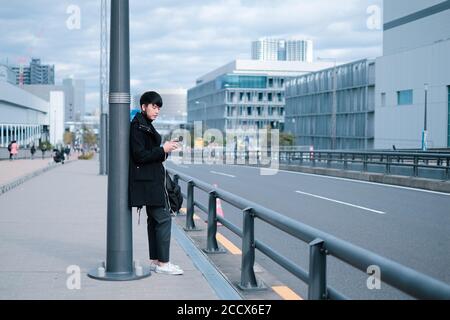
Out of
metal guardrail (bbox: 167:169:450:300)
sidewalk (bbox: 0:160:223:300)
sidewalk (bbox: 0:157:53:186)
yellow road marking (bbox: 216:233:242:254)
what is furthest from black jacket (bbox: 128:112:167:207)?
sidewalk (bbox: 0:157:53:186)

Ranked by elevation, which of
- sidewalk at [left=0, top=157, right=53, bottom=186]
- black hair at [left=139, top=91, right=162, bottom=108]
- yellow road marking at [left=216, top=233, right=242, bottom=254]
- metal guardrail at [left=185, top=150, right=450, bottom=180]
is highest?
black hair at [left=139, top=91, right=162, bottom=108]

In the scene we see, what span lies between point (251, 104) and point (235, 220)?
347 feet

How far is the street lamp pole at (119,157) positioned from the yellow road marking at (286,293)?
146 centimetres

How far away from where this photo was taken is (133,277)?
277 inches

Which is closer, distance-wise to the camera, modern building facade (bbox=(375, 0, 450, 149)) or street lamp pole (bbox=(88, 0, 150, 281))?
street lamp pole (bbox=(88, 0, 150, 281))

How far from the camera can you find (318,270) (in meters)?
5.01

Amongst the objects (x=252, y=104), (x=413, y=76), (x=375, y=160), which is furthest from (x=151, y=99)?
(x=252, y=104)

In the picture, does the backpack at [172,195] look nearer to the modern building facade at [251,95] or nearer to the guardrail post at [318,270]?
the guardrail post at [318,270]

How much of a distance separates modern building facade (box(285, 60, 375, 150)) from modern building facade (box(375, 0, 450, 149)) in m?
4.74

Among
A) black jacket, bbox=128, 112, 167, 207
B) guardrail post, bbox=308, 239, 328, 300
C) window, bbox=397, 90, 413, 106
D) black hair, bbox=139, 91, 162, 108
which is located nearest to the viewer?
guardrail post, bbox=308, 239, 328, 300

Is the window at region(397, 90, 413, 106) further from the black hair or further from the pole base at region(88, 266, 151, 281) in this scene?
the pole base at region(88, 266, 151, 281)

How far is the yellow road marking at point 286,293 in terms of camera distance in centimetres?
645

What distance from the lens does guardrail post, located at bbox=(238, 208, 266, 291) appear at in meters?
6.78

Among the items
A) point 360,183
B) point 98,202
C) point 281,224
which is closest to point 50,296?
point 281,224
